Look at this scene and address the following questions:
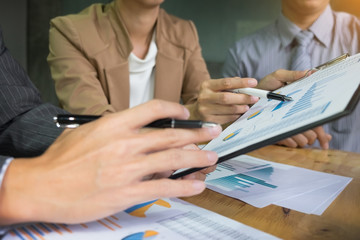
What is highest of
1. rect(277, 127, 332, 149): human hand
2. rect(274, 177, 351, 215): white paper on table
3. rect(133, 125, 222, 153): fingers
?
rect(133, 125, 222, 153): fingers

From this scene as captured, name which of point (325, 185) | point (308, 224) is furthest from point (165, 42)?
point (308, 224)

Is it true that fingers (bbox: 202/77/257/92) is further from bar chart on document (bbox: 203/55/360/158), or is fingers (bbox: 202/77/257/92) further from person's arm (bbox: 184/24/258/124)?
bar chart on document (bbox: 203/55/360/158)

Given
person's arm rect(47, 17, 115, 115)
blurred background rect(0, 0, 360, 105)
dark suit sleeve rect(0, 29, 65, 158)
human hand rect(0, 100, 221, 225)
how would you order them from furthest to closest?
blurred background rect(0, 0, 360, 105), person's arm rect(47, 17, 115, 115), dark suit sleeve rect(0, 29, 65, 158), human hand rect(0, 100, 221, 225)

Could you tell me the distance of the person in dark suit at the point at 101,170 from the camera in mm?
285

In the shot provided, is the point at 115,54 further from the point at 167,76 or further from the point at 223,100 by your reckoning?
the point at 223,100

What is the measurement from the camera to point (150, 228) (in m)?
0.33

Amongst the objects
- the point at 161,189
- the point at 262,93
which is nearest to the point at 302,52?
the point at 262,93

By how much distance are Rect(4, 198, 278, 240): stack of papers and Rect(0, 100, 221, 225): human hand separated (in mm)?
22

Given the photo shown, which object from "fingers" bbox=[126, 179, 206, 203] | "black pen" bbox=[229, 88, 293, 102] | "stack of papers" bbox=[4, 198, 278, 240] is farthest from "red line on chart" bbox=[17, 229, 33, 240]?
"black pen" bbox=[229, 88, 293, 102]

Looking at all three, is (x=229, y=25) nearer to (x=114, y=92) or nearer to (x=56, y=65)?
(x=114, y=92)

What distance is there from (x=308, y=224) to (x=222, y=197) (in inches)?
4.5

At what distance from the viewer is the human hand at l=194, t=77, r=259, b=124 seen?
25.4 inches

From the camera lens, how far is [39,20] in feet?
6.59

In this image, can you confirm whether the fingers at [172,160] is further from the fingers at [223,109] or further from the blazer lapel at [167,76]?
the blazer lapel at [167,76]
